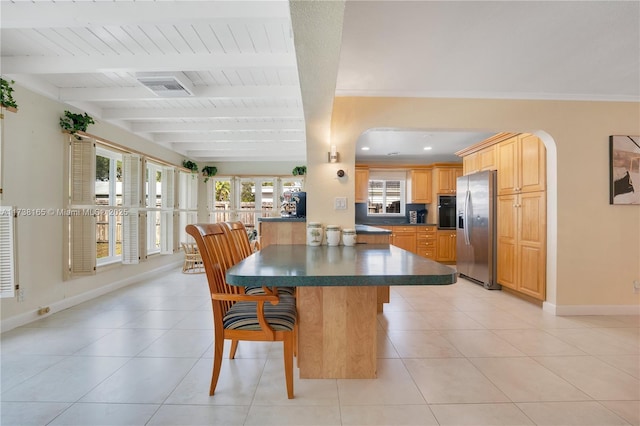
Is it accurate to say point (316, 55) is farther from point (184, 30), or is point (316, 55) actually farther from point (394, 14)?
point (184, 30)

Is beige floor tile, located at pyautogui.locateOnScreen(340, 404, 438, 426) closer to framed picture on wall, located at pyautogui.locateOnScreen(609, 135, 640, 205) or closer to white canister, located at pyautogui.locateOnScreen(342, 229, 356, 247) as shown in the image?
white canister, located at pyautogui.locateOnScreen(342, 229, 356, 247)

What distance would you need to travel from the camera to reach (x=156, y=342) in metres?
2.66


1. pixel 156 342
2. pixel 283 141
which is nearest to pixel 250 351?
pixel 156 342

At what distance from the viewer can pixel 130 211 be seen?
4480mm

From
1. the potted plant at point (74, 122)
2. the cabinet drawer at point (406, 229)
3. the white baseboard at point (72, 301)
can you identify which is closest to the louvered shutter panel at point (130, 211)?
the white baseboard at point (72, 301)

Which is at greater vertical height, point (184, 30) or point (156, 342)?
point (184, 30)

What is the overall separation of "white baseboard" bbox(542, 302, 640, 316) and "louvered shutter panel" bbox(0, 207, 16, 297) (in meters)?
5.36

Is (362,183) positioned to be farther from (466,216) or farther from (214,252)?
(214,252)

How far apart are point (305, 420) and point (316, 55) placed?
1885mm

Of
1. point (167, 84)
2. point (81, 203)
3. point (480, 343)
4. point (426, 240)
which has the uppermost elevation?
point (167, 84)

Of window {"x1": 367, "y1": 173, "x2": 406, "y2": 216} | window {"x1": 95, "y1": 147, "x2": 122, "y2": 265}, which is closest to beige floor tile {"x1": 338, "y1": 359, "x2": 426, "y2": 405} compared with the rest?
window {"x1": 95, "y1": 147, "x2": 122, "y2": 265}

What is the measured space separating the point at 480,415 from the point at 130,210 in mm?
4729

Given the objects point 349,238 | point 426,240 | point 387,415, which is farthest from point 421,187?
point 387,415

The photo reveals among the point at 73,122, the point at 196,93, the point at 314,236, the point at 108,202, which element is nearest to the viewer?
the point at 314,236
